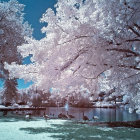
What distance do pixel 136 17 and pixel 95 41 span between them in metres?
1.51

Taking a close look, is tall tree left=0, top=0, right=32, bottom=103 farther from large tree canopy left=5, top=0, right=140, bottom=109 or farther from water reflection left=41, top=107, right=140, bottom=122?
water reflection left=41, top=107, right=140, bottom=122

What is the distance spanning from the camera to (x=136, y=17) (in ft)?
17.4

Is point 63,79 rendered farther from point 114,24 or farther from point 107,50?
point 114,24

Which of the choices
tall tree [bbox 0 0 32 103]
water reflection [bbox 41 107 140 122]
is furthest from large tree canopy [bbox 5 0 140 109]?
water reflection [bbox 41 107 140 122]

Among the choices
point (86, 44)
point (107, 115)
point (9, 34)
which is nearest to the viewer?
point (86, 44)

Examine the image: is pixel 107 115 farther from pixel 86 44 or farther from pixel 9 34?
pixel 86 44

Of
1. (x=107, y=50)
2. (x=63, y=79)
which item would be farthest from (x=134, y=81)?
(x=63, y=79)

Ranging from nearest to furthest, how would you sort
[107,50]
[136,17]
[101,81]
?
[136,17] < [107,50] < [101,81]

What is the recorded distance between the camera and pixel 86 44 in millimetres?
6562

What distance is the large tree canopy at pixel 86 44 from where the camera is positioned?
18.2ft

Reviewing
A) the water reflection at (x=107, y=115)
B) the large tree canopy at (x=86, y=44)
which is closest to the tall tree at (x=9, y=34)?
the large tree canopy at (x=86, y=44)

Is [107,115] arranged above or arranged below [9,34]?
below

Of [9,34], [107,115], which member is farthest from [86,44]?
[107,115]

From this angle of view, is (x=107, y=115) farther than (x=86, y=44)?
Yes
